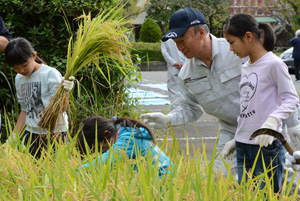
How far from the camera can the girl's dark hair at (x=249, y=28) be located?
3.38 meters

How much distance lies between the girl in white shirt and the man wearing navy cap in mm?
267

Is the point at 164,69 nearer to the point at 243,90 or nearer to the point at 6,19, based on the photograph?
the point at 6,19

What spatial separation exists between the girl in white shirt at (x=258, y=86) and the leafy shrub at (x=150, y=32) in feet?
93.5

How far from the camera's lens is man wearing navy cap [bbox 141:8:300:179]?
3.62 m

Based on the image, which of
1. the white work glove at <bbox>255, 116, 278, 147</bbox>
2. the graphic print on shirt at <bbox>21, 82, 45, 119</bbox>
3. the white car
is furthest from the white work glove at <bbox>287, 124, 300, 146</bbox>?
the white car

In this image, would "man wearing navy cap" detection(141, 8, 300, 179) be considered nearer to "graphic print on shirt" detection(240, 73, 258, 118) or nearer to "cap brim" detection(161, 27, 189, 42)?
"cap brim" detection(161, 27, 189, 42)

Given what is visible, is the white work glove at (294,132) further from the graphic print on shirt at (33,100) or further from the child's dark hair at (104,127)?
the graphic print on shirt at (33,100)

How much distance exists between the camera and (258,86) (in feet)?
10.9

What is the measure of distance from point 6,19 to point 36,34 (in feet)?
1.18

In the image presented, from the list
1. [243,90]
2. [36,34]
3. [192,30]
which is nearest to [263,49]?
[243,90]

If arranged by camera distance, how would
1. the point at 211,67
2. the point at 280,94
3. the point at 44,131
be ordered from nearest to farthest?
1. the point at 280,94
2. the point at 211,67
3. the point at 44,131

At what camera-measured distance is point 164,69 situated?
27.3 metres

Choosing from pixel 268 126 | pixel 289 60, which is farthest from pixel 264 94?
pixel 289 60

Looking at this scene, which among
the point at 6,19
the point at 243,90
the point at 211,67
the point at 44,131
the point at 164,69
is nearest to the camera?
the point at 243,90
